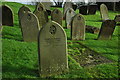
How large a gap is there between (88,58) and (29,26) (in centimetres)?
317

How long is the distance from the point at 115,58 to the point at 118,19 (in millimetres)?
8147

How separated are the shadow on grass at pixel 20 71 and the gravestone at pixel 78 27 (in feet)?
13.0

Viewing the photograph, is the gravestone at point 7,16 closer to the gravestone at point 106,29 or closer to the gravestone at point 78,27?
the gravestone at point 78,27

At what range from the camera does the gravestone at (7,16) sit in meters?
9.86

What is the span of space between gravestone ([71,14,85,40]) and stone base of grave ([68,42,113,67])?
1.48 meters

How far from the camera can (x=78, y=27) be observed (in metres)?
8.50

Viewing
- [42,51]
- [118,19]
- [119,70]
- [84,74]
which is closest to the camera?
[42,51]

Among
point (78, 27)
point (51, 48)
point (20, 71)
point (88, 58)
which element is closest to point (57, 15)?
point (78, 27)

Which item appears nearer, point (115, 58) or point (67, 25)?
point (115, 58)

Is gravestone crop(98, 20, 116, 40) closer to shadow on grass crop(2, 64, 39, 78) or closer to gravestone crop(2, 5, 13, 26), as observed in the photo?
shadow on grass crop(2, 64, 39, 78)

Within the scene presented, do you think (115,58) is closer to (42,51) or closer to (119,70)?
(119,70)

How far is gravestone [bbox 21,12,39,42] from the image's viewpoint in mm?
7637

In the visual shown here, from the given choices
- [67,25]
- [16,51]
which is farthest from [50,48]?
[67,25]

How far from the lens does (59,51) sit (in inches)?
190
